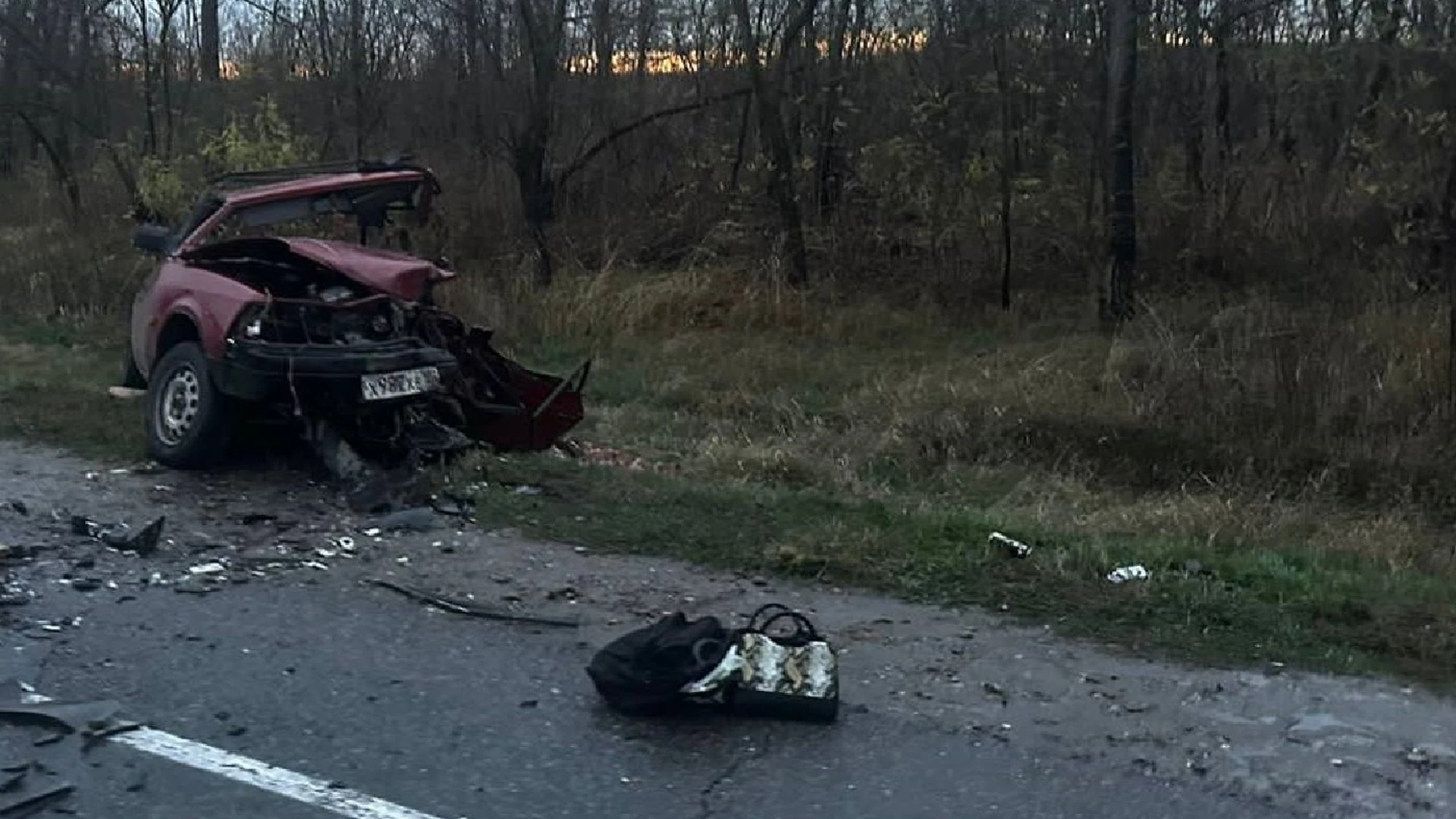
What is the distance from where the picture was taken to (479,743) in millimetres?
5340

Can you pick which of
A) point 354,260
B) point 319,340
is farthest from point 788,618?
point 354,260

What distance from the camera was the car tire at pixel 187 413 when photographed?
976cm

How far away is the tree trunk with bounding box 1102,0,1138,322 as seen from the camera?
15.9 m

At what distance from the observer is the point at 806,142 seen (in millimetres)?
20109

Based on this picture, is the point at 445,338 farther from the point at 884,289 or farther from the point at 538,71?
the point at 538,71

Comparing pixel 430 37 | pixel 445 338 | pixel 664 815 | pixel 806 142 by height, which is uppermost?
pixel 430 37

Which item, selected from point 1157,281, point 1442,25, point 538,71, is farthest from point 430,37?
point 1442,25

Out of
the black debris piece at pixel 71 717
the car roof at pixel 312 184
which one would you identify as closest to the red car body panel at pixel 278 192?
the car roof at pixel 312 184

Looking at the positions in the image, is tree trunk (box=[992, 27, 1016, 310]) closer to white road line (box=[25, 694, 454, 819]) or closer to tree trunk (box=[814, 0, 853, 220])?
tree trunk (box=[814, 0, 853, 220])

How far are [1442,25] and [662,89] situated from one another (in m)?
10.3

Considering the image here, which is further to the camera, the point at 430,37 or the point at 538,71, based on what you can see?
the point at 430,37

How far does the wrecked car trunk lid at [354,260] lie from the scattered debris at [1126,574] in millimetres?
4534

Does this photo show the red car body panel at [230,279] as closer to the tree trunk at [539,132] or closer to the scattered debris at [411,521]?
the scattered debris at [411,521]

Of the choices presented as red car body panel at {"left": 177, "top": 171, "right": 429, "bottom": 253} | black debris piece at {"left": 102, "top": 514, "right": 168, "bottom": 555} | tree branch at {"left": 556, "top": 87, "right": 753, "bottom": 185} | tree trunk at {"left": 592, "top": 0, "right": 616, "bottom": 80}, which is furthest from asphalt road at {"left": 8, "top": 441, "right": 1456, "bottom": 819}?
tree trunk at {"left": 592, "top": 0, "right": 616, "bottom": 80}
